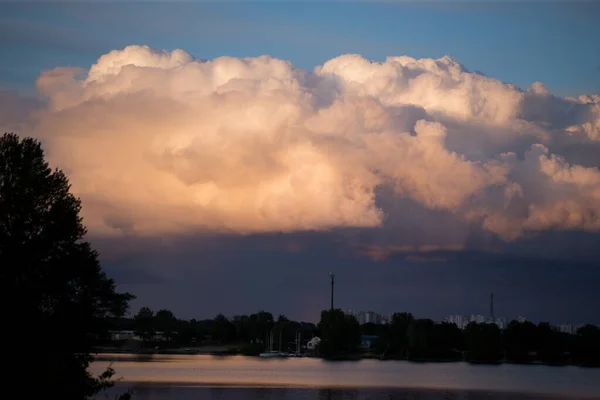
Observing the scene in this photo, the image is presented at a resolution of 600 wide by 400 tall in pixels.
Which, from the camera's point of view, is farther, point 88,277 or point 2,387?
point 88,277

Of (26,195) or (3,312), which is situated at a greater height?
(26,195)

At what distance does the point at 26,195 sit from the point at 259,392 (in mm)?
48588

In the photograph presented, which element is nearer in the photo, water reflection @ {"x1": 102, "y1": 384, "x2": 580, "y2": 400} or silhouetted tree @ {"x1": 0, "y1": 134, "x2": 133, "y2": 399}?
silhouetted tree @ {"x1": 0, "y1": 134, "x2": 133, "y2": 399}

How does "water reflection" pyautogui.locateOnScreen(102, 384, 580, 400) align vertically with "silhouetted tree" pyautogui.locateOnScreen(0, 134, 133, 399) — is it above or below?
below

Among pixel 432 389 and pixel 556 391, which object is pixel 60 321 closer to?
pixel 432 389

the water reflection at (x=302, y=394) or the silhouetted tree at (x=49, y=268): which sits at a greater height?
the silhouetted tree at (x=49, y=268)

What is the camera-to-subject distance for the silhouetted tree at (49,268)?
38312 mm

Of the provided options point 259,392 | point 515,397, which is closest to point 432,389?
point 515,397

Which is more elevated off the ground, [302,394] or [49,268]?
[49,268]

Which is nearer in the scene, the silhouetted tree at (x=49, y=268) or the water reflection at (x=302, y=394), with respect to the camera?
the silhouetted tree at (x=49, y=268)

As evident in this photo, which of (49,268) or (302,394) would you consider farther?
(302,394)

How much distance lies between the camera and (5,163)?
4303 centimetres

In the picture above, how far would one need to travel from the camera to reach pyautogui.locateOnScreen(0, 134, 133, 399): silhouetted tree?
1508 inches

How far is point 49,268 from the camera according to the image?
4116 cm
